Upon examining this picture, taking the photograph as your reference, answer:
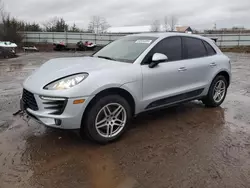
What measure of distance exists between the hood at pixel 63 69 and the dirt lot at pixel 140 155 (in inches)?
34.6

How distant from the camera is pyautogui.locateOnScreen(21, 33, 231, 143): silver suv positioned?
3.32 meters

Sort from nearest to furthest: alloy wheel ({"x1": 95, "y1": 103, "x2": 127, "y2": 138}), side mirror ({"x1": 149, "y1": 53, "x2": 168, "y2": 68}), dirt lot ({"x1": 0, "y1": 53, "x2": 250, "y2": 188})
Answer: dirt lot ({"x1": 0, "y1": 53, "x2": 250, "y2": 188})
alloy wheel ({"x1": 95, "y1": 103, "x2": 127, "y2": 138})
side mirror ({"x1": 149, "y1": 53, "x2": 168, "y2": 68})

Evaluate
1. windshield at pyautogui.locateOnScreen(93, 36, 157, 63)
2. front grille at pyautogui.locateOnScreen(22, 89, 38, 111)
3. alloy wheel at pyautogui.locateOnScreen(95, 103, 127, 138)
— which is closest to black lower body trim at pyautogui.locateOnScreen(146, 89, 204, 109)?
alloy wheel at pyautogui.locateOnScreen(95, 103, 127, 138)

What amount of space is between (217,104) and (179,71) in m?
1.60

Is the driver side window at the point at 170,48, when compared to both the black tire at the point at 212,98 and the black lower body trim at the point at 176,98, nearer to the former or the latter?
the black lower body trim at the point at 176,98

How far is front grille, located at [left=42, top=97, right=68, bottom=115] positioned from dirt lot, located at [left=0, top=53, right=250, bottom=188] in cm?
56

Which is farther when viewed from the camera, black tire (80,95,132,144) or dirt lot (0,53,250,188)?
black tire (80,95,132,144)

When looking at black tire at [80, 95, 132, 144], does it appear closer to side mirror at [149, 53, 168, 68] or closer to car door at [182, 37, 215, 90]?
side mirror at [149, 53, 168, 68]

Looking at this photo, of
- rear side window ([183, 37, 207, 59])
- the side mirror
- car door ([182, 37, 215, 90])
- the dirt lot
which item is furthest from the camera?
rear side window ([183, 37, 207, 59])

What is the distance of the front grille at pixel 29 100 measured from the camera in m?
3.46

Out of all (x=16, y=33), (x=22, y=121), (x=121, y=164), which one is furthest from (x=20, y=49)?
(x=121, y=164)

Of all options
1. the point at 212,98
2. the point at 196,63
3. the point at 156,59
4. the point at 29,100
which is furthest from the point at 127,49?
the point at 212,98

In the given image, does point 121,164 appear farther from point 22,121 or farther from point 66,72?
point 22,121

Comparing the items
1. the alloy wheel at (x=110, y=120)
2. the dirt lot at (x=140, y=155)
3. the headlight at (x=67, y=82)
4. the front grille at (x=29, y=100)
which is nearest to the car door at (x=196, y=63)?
the dirt lot at (x=140, y=155)
